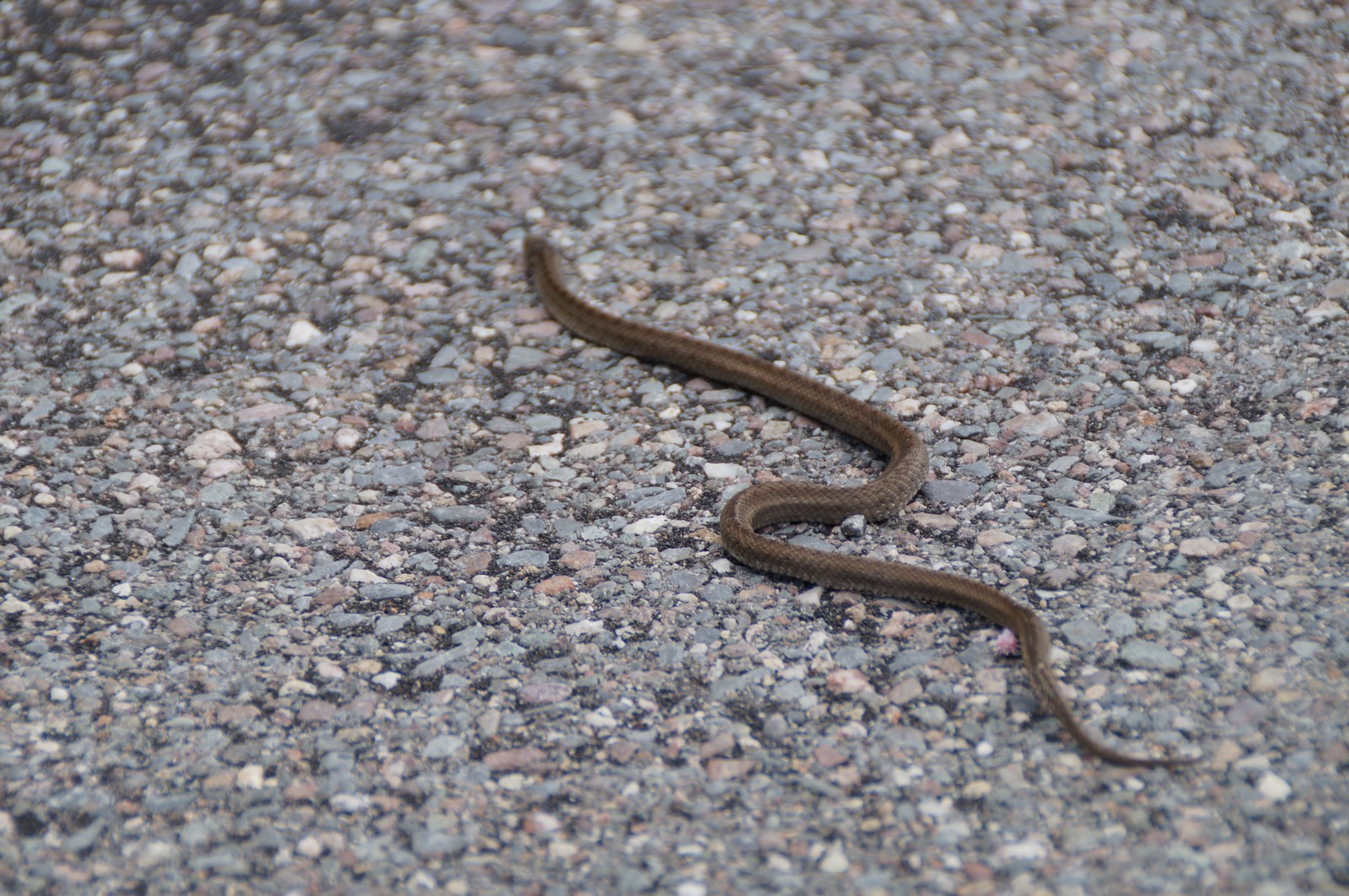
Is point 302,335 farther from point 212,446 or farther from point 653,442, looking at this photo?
point 653,442

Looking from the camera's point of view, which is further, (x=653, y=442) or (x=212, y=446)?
(x=653, y=442)

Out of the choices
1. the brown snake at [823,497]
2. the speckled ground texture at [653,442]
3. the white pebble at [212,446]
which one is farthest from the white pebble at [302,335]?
the brown snake at [823,497]

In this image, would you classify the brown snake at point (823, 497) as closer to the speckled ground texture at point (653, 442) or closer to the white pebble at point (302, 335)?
the speckled ground texture at point (653, 442)

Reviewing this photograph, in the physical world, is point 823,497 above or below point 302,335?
above

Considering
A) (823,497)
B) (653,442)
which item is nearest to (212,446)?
(653,442)

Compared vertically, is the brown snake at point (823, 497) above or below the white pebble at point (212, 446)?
above
